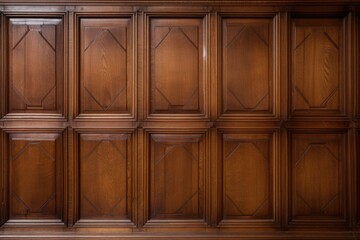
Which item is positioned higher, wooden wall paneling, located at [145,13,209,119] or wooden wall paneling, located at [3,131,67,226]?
wooden wall paneling, located at [145,13,209,119]

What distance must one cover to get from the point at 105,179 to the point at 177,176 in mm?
552

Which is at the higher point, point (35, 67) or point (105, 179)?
point (35, 67)

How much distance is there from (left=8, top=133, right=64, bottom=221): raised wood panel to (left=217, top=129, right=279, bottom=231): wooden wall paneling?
1.24m

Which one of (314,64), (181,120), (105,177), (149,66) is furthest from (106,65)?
(314,64)

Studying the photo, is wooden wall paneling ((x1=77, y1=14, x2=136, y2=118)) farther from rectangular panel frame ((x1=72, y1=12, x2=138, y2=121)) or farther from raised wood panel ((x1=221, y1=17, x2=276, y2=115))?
raised wood panel ((x1=221, y1=17, x2=276, y2=115))

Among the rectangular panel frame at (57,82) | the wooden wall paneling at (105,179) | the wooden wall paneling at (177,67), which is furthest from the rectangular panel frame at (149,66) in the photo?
the rectangular panel frame at (57,82)

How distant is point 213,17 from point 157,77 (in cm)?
62

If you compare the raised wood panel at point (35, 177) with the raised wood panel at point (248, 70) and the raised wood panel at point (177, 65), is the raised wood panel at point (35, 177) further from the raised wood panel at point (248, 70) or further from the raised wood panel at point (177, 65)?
the raised wood panel at point (248, 70)

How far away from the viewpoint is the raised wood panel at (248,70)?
3111 mm

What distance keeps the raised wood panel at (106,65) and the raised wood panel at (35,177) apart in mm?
407

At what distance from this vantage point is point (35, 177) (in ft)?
10.3

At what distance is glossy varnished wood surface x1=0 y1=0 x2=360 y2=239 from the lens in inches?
122

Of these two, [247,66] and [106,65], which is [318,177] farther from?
[106,65]

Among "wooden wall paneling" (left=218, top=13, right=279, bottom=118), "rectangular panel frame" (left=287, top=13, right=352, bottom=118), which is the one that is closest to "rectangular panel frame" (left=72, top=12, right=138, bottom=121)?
"wooden wall paneling" (left=218, top=13, right=279, bottom=118)
